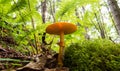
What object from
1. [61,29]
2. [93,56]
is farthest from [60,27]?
[93,56]

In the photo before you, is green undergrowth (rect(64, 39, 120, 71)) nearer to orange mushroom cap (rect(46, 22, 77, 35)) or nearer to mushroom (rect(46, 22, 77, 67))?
mushroom (rect(46, 22, 77, 67))

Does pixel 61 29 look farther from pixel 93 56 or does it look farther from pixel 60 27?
pixel 93 56

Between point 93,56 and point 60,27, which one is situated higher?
point 60,27

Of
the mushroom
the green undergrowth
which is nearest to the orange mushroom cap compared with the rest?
the mushroom

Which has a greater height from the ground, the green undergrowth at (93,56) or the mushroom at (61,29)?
the mushroom at (61,29)

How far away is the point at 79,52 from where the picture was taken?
1545mm

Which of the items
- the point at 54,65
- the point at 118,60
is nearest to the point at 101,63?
the point at 118,60

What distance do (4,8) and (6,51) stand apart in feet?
2.37

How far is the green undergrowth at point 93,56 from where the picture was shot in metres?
1.44

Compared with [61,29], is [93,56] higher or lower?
lower

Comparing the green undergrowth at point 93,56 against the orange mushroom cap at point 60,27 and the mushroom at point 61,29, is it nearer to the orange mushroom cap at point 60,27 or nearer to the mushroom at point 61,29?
the mushroom at point 61,29

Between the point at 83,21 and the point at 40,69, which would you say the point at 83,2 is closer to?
the point at 83,21

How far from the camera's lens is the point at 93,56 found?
1489mm

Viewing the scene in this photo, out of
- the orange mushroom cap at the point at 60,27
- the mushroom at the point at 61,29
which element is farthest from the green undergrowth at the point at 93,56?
the orange mushroom cap at the point at 60,27
